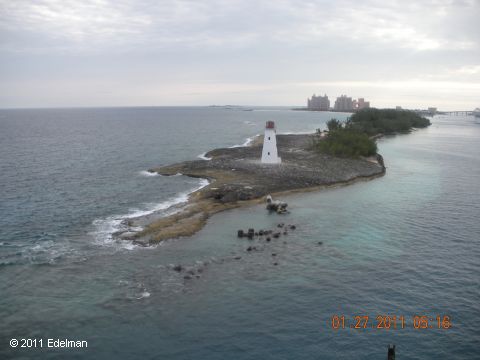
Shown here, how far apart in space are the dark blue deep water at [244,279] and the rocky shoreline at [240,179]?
2.25 metres

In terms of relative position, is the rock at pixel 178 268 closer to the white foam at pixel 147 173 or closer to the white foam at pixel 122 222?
the white foam at pixel 122 222

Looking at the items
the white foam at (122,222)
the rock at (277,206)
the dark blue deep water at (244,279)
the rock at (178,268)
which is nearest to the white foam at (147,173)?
the dark blue deep water at (244,279)

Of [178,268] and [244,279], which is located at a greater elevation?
[178,268]

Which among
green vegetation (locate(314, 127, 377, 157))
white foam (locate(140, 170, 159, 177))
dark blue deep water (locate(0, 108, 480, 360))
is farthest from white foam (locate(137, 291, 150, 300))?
green vegetation (locate(314, 127, 377, 157))

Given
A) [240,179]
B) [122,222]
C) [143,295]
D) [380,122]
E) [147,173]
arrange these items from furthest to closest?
[380,122], [147,173], [240,179], [122,222], [143,295]

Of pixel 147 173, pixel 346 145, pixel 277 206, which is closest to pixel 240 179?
pixel 277 206

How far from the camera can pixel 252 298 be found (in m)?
29.2

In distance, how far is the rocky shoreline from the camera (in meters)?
43.0

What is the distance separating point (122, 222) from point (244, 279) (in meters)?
18.4

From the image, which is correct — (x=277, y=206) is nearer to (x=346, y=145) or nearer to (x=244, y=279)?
(x=244, y=279)

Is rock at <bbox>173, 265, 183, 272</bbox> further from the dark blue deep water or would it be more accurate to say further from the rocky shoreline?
the rocky shoreline

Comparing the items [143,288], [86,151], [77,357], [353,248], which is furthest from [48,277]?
[86,151]

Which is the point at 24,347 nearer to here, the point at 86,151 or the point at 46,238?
the point at 46,238

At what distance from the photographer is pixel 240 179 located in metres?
63.4
